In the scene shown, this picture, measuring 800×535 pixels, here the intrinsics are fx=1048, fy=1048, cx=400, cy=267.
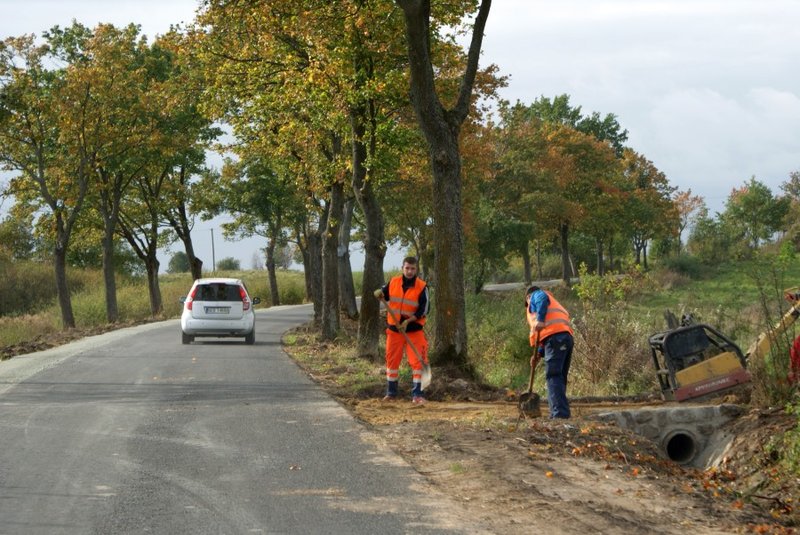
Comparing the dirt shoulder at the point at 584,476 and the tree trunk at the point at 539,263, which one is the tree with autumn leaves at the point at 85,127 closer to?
the dirt shoulder at the point at 584,476

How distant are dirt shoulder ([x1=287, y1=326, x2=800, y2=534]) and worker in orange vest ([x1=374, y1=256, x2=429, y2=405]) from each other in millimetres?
1451

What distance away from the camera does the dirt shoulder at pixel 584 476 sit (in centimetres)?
700

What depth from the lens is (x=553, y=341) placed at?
12.0 meters

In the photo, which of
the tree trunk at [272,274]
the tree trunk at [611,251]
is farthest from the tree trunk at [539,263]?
the tree trunk at [272,274]

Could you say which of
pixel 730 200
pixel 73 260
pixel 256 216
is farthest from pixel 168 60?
pixel 730 200

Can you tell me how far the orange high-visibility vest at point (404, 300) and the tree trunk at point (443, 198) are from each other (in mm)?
2018

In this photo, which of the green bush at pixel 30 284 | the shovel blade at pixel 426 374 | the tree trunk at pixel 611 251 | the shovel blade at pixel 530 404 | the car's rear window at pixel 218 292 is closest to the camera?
the shovel blade at pixel 530 404

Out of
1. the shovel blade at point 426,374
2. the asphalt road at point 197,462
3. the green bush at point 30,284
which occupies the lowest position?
the asphalt road at point 197,462

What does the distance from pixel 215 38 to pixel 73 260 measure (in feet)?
147

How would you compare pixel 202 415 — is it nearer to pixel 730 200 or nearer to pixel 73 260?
pixel 73 260

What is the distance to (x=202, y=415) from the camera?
12.6m

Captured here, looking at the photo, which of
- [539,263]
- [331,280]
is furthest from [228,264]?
[331,280]

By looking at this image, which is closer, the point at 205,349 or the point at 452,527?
the point at 452,527

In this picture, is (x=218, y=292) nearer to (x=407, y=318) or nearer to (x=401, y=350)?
(x=401, y=350)
